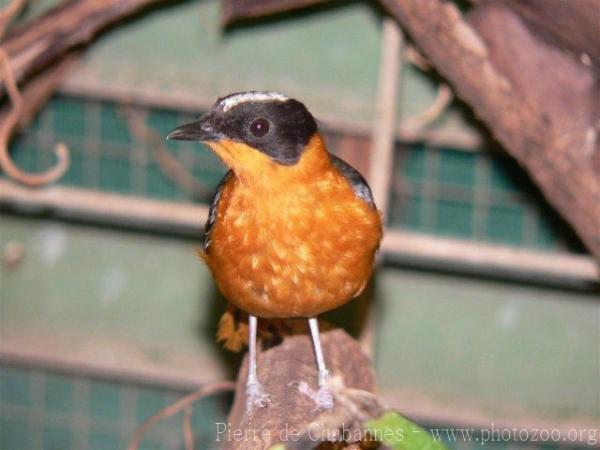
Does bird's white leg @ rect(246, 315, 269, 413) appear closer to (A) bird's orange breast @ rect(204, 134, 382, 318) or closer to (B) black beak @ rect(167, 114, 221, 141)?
(A) bird's orange breast @ rect(204, 134, 382, 318)

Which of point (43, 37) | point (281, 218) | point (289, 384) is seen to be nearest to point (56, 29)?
point (43, 37)

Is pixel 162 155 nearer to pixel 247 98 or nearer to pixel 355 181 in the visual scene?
pixel 355 181

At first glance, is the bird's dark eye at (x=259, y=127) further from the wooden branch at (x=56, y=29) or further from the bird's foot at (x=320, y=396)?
the wooden branch at (x=56, y=29)

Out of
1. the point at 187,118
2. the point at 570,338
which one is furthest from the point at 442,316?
the point at 187,118

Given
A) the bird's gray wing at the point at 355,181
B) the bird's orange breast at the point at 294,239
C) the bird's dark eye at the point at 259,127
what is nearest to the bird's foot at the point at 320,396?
the bird's orange breast at the point at 294,239

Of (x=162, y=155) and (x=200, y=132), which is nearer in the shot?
(x=200, y=132)

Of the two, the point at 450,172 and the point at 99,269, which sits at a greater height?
the point at 450,172

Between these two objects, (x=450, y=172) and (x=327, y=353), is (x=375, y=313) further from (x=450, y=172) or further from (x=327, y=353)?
(x=327, y=353)
